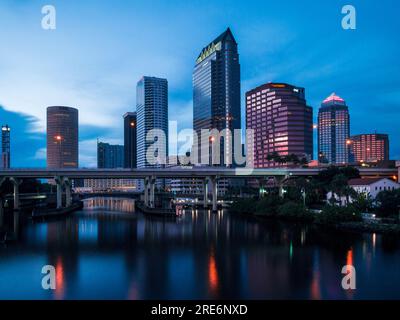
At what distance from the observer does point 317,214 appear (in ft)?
224

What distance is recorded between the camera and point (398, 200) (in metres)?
58.3

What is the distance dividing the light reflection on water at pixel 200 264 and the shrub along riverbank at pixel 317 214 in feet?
14.5

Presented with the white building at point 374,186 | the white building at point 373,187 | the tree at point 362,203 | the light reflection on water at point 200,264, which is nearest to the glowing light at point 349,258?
the light reflection on water at point 200,264

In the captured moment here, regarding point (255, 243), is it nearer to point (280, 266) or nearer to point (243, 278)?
point (280, 266)

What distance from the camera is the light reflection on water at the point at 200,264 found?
93.6ft

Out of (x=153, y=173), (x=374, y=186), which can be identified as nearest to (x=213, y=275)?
(x=374, y=186)

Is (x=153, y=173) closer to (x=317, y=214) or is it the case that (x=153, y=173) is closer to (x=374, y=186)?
(x=317, y=214)

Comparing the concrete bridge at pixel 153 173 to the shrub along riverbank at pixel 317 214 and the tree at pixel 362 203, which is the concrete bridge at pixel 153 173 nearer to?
the shrub along riverbank at pixel 317 214

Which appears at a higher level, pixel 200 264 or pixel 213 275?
pixel 213 275

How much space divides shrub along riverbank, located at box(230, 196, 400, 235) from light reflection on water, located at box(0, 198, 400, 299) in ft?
14.5

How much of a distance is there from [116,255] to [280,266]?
1900 cm

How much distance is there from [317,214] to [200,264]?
38219mm
